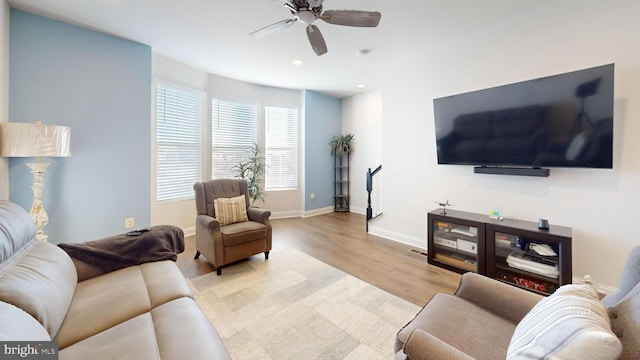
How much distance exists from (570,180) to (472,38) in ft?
6.25

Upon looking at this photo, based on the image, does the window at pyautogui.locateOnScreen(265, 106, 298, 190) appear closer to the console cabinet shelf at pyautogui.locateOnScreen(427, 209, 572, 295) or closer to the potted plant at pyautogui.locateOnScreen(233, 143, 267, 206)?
the potted plant at pyautogui.locateOnScreen(233, 143, 267, 206)

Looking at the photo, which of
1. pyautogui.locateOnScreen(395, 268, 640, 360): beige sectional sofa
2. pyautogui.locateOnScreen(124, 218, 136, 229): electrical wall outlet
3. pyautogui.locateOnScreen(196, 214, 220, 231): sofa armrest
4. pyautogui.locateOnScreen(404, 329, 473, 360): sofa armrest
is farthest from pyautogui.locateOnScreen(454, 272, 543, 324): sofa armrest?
pyautogui.locateOnScreen(124, 218, 136, 229): electrical wall outlet

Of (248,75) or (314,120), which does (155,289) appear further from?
(314,120)

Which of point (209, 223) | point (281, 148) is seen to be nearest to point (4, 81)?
point (209, 223)

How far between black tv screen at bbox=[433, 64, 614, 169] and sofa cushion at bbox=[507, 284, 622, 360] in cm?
192

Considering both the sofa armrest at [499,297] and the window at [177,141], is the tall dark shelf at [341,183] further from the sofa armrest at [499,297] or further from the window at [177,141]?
the sofa armrest at [499,297]

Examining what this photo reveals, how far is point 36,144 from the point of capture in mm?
2084

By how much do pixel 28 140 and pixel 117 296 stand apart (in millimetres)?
1846

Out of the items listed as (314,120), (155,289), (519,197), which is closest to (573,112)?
(519,197)

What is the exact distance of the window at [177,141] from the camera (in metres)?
3.70

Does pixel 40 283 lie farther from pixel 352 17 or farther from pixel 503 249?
pixel 503 249

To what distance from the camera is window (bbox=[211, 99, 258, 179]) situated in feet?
14.6

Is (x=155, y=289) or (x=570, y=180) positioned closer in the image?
(x=155, y=289)

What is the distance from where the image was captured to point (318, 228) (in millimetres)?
4418
